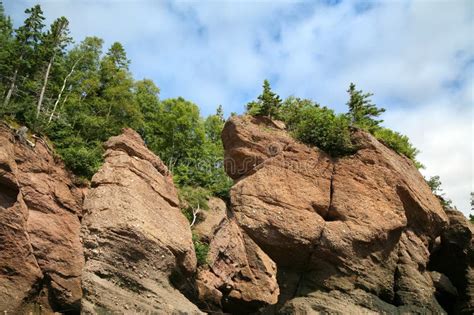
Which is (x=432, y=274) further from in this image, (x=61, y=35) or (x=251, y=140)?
(x=61, y=35)

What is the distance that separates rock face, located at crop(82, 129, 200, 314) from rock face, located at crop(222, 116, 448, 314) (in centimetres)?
304

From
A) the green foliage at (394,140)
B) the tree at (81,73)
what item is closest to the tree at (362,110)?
the green foliage at (394,140)

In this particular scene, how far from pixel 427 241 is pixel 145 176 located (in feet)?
39.6

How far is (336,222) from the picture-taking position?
50.9 feet

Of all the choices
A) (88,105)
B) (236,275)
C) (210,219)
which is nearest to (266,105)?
(236,275)

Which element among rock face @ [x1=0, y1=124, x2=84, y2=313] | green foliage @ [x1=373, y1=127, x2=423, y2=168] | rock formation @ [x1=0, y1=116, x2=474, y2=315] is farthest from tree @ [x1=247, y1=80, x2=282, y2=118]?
rock face @ [x1=0, y1=124, x2=84, y2=313]

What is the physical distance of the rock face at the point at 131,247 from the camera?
1196cm

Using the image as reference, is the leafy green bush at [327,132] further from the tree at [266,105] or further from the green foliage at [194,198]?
the green foliage at [194,198]

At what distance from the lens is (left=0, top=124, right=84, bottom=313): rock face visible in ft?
47.2

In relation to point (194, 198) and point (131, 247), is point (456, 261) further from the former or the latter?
point (194, 198)

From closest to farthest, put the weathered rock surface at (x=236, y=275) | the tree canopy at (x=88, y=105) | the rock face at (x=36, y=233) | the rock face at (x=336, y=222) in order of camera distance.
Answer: the rock face at (x=36, y=233) → the rock face at (x=336, y=222) → the weathered rock surface at (x=236, y=275) → the tree canopy at (x=88, y=105)

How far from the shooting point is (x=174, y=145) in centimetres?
3653

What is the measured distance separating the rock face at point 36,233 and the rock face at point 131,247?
10.5ft

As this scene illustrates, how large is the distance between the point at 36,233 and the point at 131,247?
539cm
